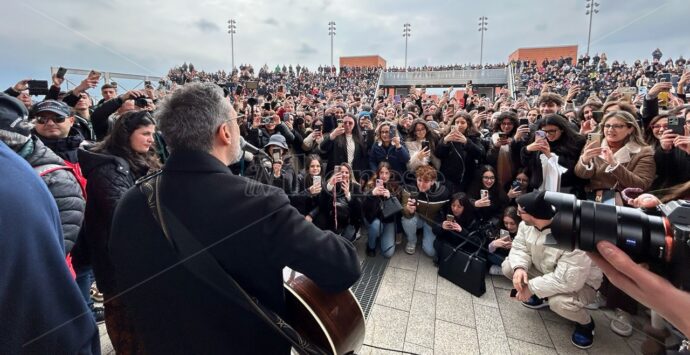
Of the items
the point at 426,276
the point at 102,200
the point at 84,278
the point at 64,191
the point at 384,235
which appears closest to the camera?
the point at 64,191

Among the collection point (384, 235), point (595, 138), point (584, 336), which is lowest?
point (584, 336)

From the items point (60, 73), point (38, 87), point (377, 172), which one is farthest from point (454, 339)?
point (38, 87)

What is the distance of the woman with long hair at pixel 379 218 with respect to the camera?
4.46 metres

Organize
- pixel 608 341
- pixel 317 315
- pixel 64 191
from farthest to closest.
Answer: pixel 608 341 → pixel 64 191 → pixel 317 315

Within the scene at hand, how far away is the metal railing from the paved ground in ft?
107

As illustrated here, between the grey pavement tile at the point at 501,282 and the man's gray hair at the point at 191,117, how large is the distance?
12.2 ft

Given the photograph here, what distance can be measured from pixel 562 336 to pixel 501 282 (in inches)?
37.0

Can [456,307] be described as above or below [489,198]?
below

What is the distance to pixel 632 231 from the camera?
3.63ft

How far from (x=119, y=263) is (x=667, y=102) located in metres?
6.49

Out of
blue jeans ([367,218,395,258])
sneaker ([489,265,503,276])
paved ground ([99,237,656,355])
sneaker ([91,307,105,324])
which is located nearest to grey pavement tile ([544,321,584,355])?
paved ground ([99,237,656,355])

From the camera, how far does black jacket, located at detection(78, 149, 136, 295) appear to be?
2.16 m

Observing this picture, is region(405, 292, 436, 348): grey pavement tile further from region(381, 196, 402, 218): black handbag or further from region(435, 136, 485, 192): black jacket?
region(435, 136, 485, 192): black jacket

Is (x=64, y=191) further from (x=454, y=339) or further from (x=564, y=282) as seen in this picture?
(x=564, y=282)
